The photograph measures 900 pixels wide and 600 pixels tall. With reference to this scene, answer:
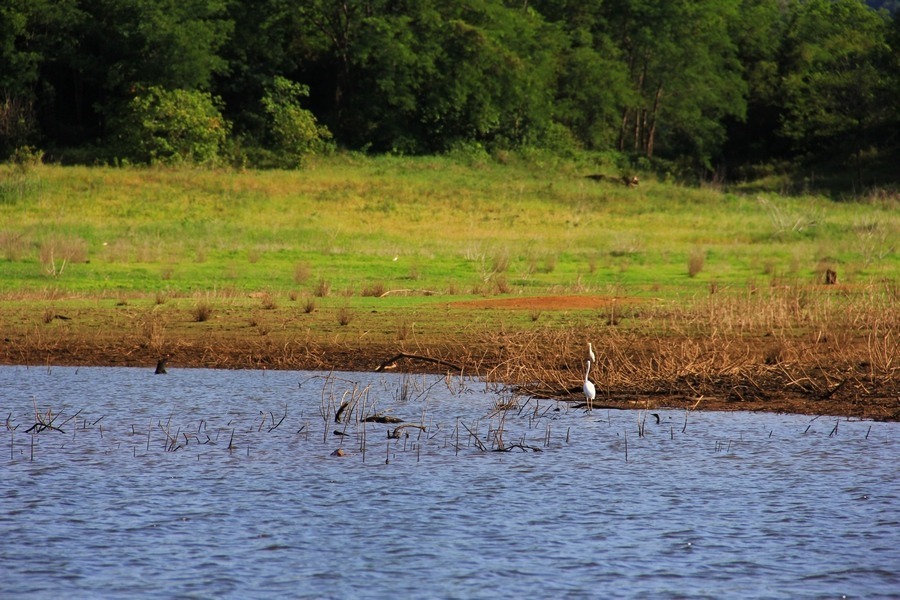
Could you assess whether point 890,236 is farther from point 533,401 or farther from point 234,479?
point 234,479

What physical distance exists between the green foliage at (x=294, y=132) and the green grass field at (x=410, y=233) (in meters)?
1.86

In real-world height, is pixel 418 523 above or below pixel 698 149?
below

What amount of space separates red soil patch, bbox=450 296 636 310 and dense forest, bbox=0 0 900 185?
110 feet

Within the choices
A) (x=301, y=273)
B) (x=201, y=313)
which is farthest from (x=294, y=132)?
(x=201, y=313)

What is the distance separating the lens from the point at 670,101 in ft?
249

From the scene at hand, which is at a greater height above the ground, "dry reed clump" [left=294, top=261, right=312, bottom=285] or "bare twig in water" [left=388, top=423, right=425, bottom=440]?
"bare twig in water" [left=388, top=423, right=425, bottom=440]

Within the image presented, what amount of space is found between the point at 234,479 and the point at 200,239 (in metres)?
24.8

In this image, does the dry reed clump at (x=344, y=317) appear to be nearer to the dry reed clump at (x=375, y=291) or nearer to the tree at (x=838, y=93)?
the dry reed clump at (x=375, y=291)

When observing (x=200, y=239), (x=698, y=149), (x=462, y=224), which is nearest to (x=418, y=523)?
(x=200, y=239)

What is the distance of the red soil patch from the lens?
72.1 feet

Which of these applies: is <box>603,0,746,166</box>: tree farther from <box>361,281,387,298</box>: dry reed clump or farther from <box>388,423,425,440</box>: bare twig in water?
<box>388,423,425,440</box>: bare twig in water

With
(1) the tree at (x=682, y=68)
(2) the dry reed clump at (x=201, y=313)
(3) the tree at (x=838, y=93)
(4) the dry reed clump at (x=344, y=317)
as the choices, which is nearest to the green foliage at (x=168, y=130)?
(1) the tree at (x=682, y=68)

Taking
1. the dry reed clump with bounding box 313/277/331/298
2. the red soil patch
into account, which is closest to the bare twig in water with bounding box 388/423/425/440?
the red soil patch

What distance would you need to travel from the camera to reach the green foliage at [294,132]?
57.8m
